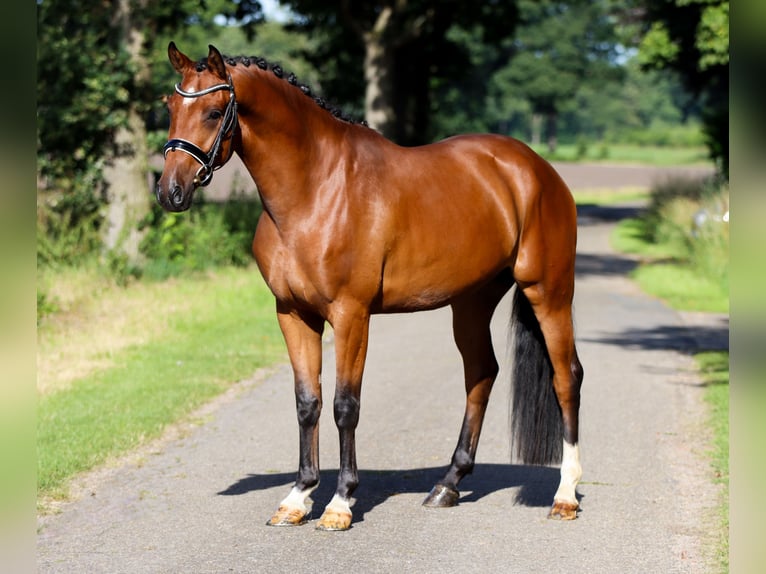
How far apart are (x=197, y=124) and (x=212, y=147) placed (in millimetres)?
125

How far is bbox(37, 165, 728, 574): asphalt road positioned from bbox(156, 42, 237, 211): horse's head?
1778 millimetres

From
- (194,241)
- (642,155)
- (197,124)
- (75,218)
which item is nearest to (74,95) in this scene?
(75,218)

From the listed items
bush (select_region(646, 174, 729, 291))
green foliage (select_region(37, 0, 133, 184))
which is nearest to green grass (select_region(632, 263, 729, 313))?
bush (select_region(646, 174, 729, 291))

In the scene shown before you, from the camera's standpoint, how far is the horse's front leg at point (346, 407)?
560 cm

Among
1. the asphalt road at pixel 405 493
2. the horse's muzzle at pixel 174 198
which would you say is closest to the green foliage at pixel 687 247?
the asphalt road at pixel 405 493

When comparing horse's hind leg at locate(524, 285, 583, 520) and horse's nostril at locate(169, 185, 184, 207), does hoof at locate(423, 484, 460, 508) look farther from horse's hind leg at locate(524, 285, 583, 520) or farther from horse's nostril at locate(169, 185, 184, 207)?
horse's nostril at locate(169, 185, 184, 207)

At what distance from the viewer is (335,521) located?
5672 millimetres

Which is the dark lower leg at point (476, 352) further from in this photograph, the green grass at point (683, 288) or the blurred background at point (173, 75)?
the green grass at point (683, 288)

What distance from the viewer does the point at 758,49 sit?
70.0 inches

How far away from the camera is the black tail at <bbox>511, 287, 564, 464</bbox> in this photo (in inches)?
252

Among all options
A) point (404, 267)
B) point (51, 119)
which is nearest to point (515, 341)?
point (404, 267)

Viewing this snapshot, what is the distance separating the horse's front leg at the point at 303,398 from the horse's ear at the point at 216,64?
1282 mm

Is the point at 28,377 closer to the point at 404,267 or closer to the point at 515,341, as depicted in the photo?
the point at 404,267

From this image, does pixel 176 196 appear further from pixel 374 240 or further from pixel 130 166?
pixel 130 166
